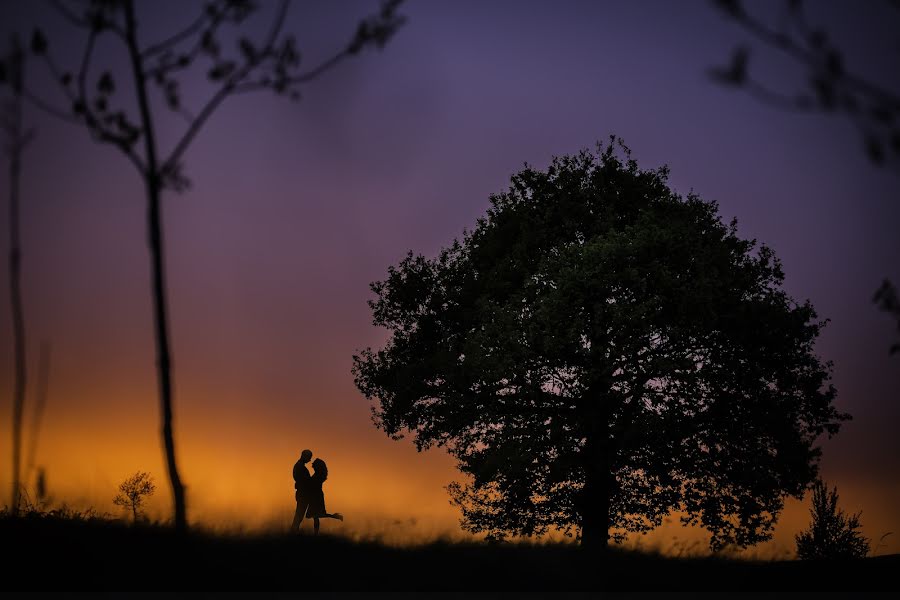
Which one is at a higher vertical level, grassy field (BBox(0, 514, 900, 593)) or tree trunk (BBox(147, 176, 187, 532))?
tree trunk (BBox(147, 176, 187, 532))

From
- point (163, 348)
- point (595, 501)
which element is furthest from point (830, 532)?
point (163, 348)

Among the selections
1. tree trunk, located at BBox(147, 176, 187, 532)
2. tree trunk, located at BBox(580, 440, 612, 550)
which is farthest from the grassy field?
tree trunk, located at BBox(580, 440, 612, 550)

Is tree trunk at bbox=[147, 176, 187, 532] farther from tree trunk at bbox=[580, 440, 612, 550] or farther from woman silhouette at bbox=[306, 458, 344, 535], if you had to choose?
tree trunk at bbox=[580, 440, 612, 550]

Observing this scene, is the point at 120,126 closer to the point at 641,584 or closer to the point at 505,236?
the point at 641,584

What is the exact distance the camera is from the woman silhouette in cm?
2310

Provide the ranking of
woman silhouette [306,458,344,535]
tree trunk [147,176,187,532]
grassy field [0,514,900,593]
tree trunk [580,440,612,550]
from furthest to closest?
tree trunk [580,440,612,550]
woman silhouette [306,458,344,535]
grassy field [0,514,900,593]
tree trunk [147,176,187,532]

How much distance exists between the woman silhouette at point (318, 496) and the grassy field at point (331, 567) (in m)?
4.59

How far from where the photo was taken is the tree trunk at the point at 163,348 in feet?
37.1

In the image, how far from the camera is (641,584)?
17.8m

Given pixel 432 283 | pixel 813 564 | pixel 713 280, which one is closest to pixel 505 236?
pixel 432 283

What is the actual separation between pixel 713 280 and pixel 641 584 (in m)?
12.1

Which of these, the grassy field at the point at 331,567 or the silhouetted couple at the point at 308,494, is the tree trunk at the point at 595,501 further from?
the silhouetted couple at the point at 308,494

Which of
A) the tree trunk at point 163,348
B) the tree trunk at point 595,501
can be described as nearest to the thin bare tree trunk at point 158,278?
the tree trunk at point 163,348

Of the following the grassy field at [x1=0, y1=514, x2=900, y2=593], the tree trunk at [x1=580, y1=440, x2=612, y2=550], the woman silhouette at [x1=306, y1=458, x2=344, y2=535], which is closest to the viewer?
the grassy field at [x1=0, y1=514, x2=900, y2=593]
